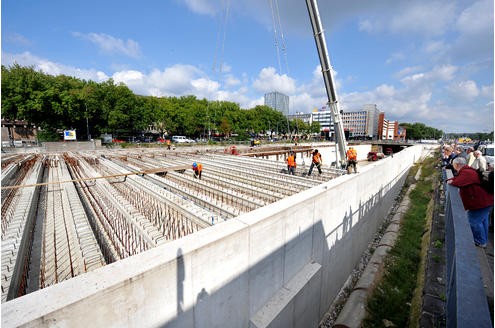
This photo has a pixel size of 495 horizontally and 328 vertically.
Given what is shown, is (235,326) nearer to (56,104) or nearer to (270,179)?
(270,179)

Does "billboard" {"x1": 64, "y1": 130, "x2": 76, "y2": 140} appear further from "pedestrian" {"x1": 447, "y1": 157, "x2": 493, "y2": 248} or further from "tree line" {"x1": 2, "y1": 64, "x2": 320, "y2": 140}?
"pedestrian" {"x1": 447, "y1": 157, "x2": 493, "y2": 248}

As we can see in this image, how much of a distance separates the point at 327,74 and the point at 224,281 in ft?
43.7

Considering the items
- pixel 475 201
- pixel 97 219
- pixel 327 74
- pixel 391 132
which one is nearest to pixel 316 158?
pixel 327 74

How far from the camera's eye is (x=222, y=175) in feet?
40.5

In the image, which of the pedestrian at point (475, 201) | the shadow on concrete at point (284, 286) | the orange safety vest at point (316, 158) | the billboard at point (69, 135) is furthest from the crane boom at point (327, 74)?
the billboard at point (69, 135)

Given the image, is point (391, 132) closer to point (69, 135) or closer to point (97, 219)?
point (69, 135)

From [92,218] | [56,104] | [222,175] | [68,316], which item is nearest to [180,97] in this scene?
[56,104]

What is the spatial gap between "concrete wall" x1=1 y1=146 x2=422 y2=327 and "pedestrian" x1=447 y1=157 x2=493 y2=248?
3119 mm

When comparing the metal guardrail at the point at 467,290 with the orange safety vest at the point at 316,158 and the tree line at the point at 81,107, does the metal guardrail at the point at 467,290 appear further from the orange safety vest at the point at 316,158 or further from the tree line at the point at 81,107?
the tree line at the point at 81,107

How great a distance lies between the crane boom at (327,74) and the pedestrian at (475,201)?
31.9ft

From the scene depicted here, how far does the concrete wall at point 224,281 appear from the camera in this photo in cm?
253

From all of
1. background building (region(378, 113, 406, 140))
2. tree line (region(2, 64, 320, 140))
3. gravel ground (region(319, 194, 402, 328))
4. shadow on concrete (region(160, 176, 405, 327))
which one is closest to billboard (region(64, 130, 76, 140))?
tree line (region(2, 64, 320, 140))

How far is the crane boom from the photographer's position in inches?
476

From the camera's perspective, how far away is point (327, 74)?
1341 centimetres
